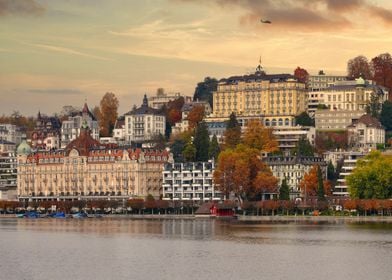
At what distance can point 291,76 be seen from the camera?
18150 cm

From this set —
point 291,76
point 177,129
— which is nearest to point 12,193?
point 177,129

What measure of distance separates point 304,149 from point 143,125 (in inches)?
1733

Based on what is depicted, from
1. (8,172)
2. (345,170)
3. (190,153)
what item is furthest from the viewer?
(8,172)

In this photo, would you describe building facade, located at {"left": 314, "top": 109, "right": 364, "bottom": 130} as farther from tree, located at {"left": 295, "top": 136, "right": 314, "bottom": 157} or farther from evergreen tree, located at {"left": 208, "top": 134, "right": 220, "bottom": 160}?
evergreen tree, located at {"left": 208, "top": 134, "right": 220, "bottom": 160}

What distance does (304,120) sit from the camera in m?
174

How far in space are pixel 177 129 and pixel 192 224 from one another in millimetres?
69100

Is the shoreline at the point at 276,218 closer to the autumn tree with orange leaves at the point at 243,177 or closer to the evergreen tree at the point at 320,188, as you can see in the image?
the evergreen tree at the point at 320,188

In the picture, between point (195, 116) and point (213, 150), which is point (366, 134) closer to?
point (213, 150)

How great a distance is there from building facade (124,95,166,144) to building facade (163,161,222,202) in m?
32.9

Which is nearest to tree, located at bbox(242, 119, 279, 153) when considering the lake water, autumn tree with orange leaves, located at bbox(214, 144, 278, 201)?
autumn tree with orange leaves, located at bbox(214, 144, 278, 201)

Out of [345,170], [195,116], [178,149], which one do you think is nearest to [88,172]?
[178,149]

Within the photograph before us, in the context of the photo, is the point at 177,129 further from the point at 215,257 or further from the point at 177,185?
the point at 215,257

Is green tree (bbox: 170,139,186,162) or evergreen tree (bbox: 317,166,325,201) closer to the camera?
evergreen tree (bbox: 317,166,325,201)

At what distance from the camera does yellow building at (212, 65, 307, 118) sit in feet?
587
